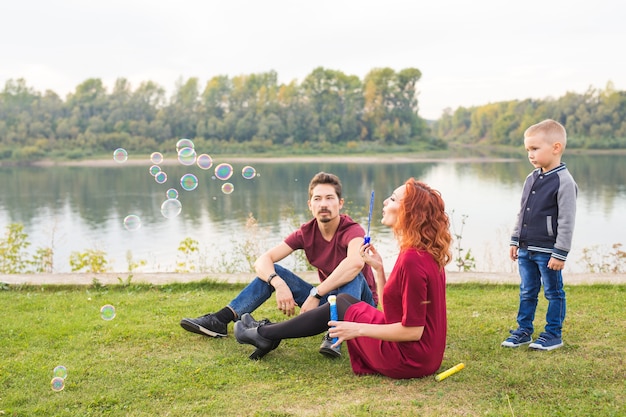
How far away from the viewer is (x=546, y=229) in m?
4.35

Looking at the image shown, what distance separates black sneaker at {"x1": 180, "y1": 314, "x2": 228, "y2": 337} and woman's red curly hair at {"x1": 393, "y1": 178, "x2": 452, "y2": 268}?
71.5 inches

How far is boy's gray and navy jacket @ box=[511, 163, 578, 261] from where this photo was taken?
4207 mm

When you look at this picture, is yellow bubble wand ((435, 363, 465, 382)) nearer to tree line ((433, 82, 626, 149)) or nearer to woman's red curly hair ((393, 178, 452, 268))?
woman's red curly hair ((393, 178, 452, 268))

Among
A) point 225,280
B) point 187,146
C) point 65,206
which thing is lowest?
point 65,206

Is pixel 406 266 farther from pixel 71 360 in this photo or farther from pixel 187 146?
pixel 187 146

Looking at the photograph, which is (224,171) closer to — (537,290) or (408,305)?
(537,290)

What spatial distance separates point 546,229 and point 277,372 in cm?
207

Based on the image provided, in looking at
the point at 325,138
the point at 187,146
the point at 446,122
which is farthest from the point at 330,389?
the point at 446,122

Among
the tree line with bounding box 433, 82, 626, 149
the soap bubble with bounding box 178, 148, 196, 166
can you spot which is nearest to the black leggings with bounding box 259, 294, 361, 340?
the soap bubble with bounding box 178, 148, 196, 166

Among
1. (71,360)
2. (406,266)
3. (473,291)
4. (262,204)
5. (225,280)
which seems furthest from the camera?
(262,204)

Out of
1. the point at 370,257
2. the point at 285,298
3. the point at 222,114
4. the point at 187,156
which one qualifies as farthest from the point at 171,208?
the point at 222,114

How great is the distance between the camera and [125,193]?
33.0 m

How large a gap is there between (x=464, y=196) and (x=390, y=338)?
85.0 ft

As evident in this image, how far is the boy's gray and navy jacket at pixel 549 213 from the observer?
4.21m
